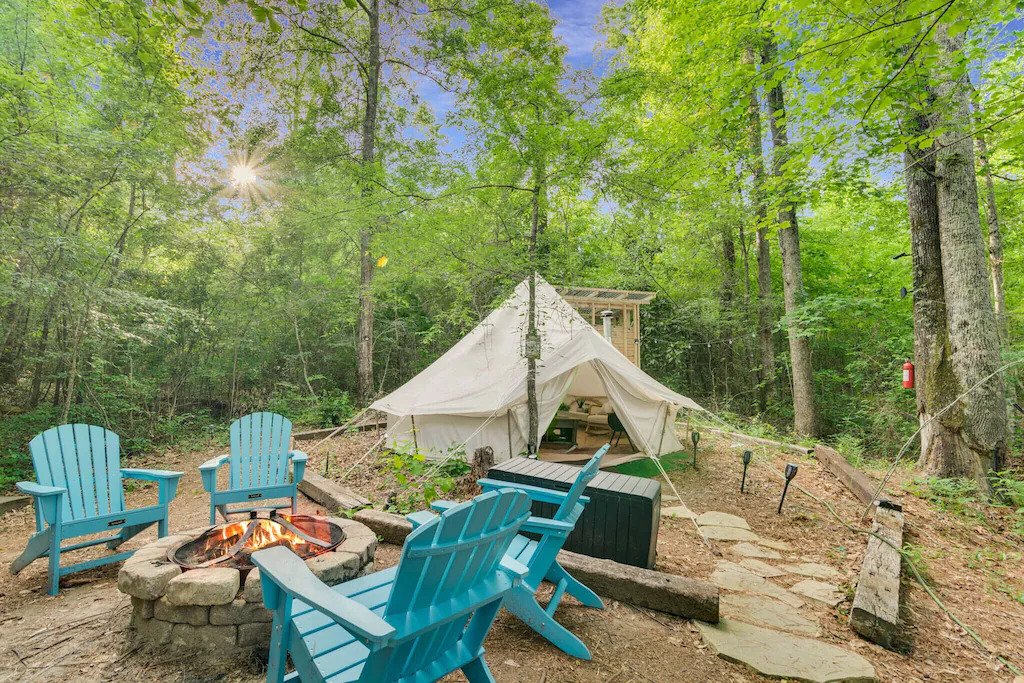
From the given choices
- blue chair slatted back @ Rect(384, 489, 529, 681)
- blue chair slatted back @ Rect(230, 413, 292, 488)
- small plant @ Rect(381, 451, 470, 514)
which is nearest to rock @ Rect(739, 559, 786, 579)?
small plant @ Rect(381, 451, 470, 514)

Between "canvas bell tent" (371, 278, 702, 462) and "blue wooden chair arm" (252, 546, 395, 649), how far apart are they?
12.3ft

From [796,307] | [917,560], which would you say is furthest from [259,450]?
[796,307]

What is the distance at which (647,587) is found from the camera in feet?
8.37

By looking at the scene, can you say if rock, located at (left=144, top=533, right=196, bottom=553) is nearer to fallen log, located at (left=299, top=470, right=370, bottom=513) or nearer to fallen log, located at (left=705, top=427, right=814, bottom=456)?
fallen log, located at (left=299, top=470, right=370, bottom=513)

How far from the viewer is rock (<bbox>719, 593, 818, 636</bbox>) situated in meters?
2.50

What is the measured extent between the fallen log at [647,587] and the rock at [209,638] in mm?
811

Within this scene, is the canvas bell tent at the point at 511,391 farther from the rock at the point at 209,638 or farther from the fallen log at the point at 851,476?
the rock at the point at 209,638

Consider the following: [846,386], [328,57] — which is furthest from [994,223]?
[328,57]

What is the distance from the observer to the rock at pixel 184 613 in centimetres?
201

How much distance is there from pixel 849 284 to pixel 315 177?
12100mm

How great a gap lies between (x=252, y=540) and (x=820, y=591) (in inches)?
134

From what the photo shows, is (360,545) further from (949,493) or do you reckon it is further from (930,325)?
(930,325)

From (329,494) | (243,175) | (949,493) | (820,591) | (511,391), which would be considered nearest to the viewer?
(820,591)

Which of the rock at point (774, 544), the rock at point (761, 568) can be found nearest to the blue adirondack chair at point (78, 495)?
the rock at point (761, 568)
